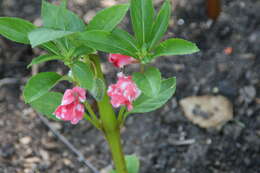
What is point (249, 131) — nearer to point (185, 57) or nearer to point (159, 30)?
point (185, 57)

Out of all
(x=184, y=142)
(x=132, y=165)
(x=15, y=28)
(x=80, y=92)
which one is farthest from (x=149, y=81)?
(x=184, y=142)

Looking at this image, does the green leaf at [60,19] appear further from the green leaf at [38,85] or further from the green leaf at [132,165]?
the green leaf at [132,165]

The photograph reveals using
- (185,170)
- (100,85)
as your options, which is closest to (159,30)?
(100,85)

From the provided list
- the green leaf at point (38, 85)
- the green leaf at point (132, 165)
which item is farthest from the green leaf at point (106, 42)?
the green leaf at point (132, 165)

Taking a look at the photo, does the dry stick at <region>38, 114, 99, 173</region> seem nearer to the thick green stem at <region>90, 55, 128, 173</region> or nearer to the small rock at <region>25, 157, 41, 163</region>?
the small rock at <region>25, 157, 41, 163</region>

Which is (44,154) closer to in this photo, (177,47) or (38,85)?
(38,85)
